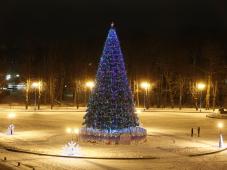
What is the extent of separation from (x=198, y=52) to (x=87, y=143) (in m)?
48.9

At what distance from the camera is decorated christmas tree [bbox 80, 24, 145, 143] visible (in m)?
29.0

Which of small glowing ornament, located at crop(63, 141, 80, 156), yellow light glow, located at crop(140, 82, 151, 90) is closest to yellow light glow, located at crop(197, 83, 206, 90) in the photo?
yellow light glow, located at crop(140, 82, 151, 90)

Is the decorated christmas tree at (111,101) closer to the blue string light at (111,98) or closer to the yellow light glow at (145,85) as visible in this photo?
the blue string light at (111,98)

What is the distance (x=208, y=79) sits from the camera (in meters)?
70.8

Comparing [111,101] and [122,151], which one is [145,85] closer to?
[111,101]

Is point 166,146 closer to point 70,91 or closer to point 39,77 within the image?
point 39,77

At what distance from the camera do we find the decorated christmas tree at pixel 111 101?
29.0m

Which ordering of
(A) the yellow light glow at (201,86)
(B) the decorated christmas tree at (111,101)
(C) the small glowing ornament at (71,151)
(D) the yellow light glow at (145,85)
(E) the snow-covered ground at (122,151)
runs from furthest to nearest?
(D) the yellow light glow at (145,85) < (A) the yellow light glow at (201,86) < (B) the decorated christmas tree at (111,101) < (C) the small glowing ornament at (71,151) < (E) the snow-covered ground at (122,151)

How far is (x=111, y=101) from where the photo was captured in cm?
2930

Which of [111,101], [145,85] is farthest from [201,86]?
[111,101]

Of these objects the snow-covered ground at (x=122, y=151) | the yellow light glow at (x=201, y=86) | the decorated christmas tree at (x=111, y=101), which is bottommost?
the snow-covered ground at (x=122, y=151)

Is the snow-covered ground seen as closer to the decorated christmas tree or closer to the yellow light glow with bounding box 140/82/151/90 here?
the decorated christmas tree

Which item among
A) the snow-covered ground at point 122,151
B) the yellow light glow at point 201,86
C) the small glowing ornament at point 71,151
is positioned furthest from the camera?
the yellow light glow at point 201,86

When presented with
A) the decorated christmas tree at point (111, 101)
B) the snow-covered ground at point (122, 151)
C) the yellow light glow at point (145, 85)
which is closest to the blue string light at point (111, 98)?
the decorated christmas tree at point (111, 101)
